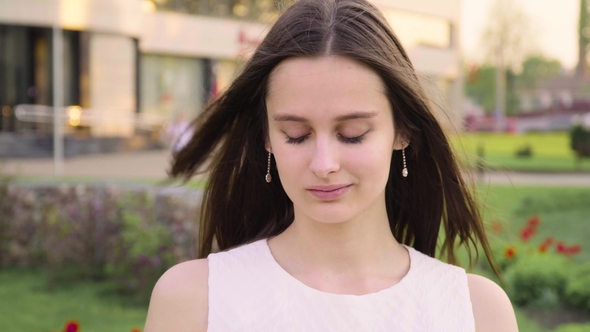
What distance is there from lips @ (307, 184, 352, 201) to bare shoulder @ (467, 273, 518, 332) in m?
0.47

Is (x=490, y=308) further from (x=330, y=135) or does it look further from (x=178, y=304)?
(x=178, y=304)

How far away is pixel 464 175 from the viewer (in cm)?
227

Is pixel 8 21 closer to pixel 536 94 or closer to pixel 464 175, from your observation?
pixel 464 175

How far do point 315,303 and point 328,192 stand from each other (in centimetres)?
28

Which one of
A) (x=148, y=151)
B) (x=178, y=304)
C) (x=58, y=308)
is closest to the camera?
(x=178, y=304)

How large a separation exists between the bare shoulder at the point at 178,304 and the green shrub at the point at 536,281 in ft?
14.5

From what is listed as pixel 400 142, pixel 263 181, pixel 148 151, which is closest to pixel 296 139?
pixel 400 142

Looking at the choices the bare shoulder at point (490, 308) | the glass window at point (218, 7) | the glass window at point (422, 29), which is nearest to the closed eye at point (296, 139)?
the bare shoulder at point (490, 308)

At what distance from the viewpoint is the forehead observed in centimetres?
175

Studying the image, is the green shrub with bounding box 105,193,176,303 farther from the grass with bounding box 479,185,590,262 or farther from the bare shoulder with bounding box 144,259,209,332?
the bare shoulder with bounding box 144,259,209,332

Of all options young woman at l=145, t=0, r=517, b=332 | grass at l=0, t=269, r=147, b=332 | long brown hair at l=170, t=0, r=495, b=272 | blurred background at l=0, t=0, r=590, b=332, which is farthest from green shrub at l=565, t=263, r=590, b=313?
young woman at l=145, t=0, r=517, b=332

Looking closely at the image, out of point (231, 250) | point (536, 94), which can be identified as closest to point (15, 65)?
point (231, 250)

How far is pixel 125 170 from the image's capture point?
54.5 ft

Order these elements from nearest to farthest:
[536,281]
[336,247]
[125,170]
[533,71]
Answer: [336,247]
[536,281]
[125,170]
[533,71]
